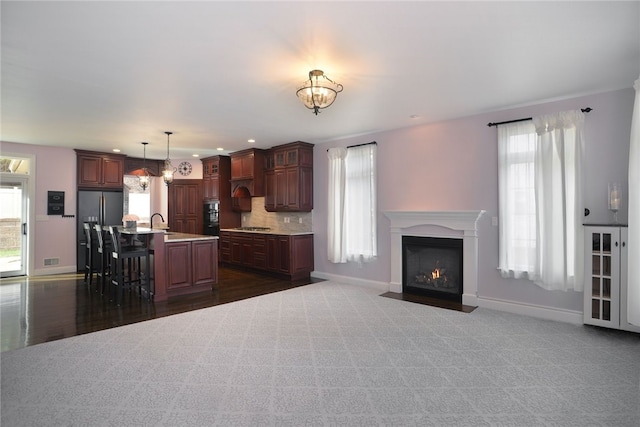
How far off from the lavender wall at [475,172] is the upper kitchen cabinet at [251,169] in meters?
1.62

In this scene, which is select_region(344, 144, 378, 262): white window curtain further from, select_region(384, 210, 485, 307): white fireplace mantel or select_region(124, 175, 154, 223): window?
select_region(124, 175, 154, 223): window

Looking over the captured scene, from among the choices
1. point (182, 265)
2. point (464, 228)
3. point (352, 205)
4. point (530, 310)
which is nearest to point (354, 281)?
point (352, 205)

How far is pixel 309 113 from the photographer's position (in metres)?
4.76

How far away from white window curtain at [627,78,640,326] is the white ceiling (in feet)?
2.09

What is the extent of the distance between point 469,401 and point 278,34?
303cm

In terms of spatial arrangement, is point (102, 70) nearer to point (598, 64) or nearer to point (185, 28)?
point (185, 28)

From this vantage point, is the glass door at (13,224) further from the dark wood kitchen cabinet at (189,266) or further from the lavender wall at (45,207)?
the dark wood kitchen cabinet at (189,266)

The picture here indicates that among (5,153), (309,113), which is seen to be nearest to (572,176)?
(309,113)

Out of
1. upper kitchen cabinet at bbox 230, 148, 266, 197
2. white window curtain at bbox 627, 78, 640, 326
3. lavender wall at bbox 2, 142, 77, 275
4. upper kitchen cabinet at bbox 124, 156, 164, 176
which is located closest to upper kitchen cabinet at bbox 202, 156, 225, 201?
upper kitchen cabinet at bbox 230, 148, 266, 197

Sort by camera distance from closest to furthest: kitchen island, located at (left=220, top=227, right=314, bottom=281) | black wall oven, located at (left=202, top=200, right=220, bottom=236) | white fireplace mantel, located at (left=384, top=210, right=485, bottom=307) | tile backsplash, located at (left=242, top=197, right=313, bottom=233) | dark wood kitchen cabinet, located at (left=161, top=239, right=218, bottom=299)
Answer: white fireplace mantel, located at (left=384, top=210, right=485, bottom=307)
dark wood kitchen cabinet, located at (left=161, top=239, right=218, bottom=299)
kitchen island, located at (left=220, top=227, right=314, bottom=281)
tile backsplash, located at (left=242, top=197, right=313, bottom=233)
black wall oven, located at (left=202, top=200, right=220, bottom=236)

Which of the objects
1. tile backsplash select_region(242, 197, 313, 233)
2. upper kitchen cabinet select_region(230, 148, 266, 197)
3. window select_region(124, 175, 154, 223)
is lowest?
tile backsplash select_region(242, 197, 313, 233)

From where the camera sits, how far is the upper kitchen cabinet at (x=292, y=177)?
6.76 meters

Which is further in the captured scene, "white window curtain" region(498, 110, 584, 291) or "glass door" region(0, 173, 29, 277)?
"glass door" region(0, 173, 29, 277)

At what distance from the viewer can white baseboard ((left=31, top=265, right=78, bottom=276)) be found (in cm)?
696
